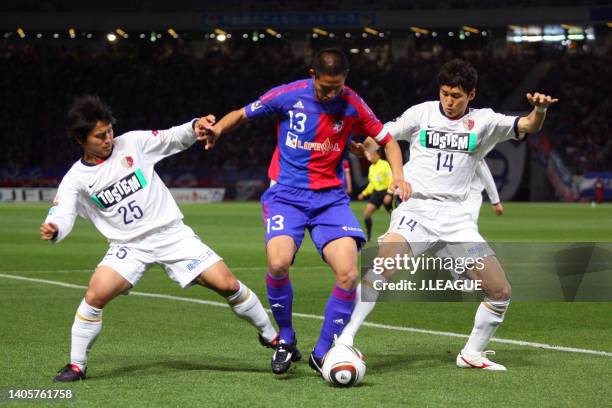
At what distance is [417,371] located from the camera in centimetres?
730

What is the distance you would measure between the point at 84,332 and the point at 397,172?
93.7 inches

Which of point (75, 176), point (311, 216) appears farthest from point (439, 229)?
point (75, 176)

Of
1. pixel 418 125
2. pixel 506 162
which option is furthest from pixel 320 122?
pixel 506 162

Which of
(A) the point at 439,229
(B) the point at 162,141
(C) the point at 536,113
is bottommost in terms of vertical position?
Answer: (A) the point at 439,229

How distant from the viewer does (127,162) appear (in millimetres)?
7219

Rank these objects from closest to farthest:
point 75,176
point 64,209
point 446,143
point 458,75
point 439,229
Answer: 1. point 64,209
2. point 75,176
3. point 458,75
4. point 439,229
5. point 446,143

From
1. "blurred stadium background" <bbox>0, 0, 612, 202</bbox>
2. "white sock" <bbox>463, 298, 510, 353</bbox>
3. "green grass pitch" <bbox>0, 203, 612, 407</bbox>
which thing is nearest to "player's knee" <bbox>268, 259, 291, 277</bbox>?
"green grass pitch" <bbox>0, 203, 612, 407</bbox>

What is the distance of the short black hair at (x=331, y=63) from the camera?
713cm

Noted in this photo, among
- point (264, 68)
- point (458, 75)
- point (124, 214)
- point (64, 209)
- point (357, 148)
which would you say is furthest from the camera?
point (264, 68)

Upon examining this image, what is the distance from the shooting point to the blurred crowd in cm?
4747

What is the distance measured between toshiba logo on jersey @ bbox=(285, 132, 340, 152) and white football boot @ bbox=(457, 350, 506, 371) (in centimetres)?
175

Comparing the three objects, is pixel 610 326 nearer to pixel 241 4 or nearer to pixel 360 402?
pixel 360 402

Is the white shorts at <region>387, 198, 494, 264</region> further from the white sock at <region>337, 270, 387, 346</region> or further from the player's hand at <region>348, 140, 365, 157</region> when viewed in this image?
the player's hand at <region>348, 140, 365, 157</region>

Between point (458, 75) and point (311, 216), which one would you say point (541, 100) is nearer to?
point (458, 75)
